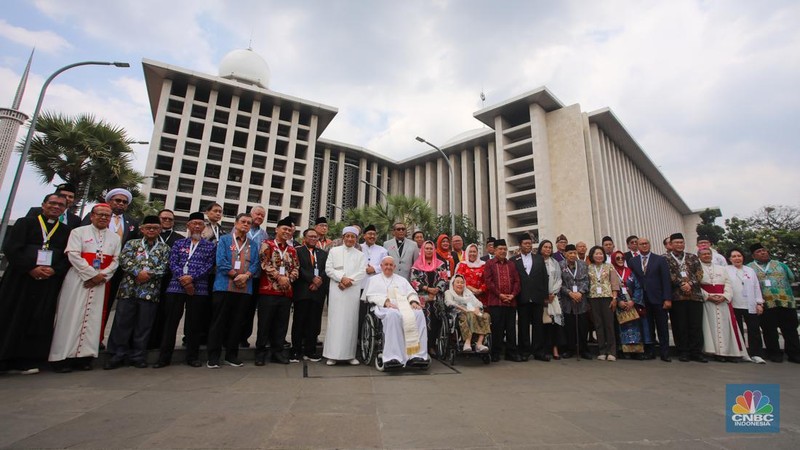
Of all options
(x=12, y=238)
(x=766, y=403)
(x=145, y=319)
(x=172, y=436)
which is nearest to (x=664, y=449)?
(x=766, y=403)

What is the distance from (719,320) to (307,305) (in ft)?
22.1

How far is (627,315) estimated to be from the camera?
5980 millimetres

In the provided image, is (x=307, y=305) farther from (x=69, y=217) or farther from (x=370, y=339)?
(x=69, y=217)

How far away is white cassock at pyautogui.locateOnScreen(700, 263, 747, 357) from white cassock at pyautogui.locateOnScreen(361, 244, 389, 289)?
552 centimetres

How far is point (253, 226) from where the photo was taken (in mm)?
5410

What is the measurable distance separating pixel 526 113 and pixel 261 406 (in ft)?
122

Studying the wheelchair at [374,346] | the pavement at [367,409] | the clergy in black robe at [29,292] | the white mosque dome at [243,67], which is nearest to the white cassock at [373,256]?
the wheelchair at [374,346]

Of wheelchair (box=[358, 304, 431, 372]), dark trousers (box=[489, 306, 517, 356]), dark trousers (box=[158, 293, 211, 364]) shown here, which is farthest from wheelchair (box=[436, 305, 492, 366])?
dark trousers (box=[158, 293, 211, 364])

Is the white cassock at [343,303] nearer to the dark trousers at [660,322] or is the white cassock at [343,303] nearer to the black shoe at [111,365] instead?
the black shoe at [111,365]

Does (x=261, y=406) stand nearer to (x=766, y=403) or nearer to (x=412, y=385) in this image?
(x=412, y=385)

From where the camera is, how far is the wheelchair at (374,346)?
4.57 meters

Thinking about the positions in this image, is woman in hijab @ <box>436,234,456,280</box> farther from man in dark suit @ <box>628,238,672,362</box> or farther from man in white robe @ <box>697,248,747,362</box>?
man in white robe @ <box>697,248,747,362</box>

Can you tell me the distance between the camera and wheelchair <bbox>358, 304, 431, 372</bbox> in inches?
180

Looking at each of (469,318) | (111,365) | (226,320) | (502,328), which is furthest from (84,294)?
(502,328)
